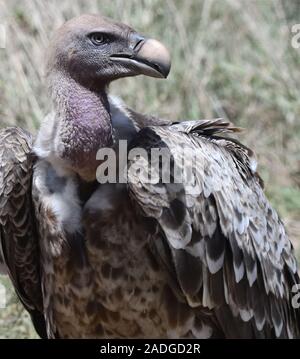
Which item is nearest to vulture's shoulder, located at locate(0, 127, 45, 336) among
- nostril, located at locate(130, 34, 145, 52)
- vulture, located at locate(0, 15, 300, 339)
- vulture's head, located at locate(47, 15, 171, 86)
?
vulture, located at locate(0, 15, 300, 339)

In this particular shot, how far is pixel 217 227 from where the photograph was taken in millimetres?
5117

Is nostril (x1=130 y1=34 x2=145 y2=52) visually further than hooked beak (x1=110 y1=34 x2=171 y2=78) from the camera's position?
Yes

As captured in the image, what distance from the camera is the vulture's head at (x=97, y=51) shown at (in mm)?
5055

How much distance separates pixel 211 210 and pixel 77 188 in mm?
717

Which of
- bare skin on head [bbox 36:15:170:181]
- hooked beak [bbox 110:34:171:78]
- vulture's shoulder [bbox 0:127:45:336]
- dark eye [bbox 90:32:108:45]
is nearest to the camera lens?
hooked beak [bbox 110:34:171:78]

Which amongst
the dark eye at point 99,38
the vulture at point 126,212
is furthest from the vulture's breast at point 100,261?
the dark eye at point 99,38

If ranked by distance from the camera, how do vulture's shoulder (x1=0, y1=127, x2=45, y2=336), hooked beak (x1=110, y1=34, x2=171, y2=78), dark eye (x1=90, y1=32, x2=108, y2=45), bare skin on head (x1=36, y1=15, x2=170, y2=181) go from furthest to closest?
vulture's shoulder (x1=0, y1=127, x2=45, y2=336), dark eye (x1=90, y1=32, x2=108, y2=45), bare skin on head (x1=36, y1=15, x2=170, y2=181), hooked beak (x1=110, y1=34, x2=171, y2=78)

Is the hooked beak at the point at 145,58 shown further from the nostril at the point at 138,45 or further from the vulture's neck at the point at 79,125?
the vulture's neck at the point at 79,125

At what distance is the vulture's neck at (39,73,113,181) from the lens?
16.4ft

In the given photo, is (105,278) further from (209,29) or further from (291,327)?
(209,29)

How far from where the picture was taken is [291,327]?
566cm

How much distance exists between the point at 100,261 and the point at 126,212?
0.30 meters

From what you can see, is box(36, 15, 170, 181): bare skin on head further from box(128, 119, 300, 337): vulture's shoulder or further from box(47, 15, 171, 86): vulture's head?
box(128, 119, 300, 337): vulture's shoulder
